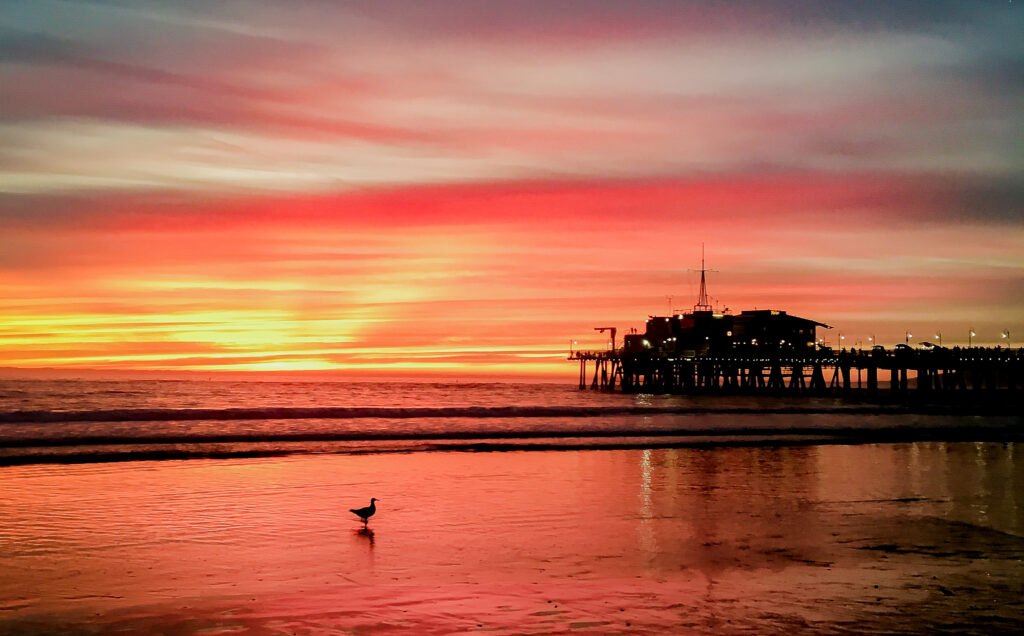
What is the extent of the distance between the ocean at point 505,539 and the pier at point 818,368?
61.8 m

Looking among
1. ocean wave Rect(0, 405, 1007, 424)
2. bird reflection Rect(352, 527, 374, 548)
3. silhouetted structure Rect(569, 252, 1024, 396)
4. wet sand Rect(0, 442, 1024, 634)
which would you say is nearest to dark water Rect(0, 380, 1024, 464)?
ocean wave Rect(0, 405, 1007, 424)

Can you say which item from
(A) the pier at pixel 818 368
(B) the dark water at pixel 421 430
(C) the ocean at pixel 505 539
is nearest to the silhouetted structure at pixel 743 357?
(A) the pier at pixel 818 368

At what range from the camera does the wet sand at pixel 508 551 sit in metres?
10.2

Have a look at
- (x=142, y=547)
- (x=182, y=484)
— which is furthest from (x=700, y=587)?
(x=182, y=484)

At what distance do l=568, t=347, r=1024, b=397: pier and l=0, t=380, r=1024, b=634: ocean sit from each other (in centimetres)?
6182

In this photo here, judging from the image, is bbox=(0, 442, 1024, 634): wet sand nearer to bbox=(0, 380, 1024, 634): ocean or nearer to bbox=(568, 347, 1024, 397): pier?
bbox=(0, 380, 1024, 634): ocean

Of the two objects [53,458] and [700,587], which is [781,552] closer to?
[700,587]

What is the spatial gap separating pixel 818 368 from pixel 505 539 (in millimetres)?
96335

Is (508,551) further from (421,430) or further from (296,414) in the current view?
(296,414)

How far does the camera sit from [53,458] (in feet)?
89.4

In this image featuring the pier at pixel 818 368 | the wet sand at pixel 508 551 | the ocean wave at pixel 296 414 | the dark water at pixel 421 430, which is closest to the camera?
the wet sand at pixel 508 551

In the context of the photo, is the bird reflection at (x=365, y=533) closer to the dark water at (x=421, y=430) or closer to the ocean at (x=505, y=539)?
the ocean at (x=505, y=539)

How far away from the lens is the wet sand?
33.5ft

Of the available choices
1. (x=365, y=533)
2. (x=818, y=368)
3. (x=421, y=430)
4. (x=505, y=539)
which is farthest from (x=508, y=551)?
(x=818, y=368)
